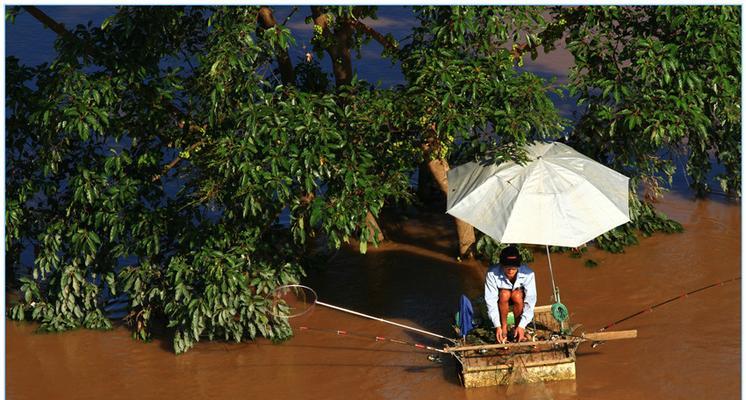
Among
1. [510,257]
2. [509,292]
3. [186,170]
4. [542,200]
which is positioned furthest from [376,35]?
[509,292]

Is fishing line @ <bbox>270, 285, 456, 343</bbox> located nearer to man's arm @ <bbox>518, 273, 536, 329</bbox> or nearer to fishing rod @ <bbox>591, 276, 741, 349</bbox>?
man's arm @ <bbox>518, 273, 536, 329</bbox>

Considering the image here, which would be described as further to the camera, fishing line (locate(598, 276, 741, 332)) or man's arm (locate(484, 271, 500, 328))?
fishing line (locate(598, 276, 741, 332))

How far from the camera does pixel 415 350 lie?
10.6 meters

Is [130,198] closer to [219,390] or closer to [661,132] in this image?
[219,390]

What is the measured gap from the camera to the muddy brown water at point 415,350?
1005cm

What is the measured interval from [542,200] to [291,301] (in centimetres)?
286

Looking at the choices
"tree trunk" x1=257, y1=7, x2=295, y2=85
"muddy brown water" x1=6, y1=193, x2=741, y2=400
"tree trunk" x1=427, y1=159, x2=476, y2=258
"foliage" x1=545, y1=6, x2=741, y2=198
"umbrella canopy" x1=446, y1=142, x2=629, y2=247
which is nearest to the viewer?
"umbrella canopy" x1=446, y1=142, x2=629, y2=247

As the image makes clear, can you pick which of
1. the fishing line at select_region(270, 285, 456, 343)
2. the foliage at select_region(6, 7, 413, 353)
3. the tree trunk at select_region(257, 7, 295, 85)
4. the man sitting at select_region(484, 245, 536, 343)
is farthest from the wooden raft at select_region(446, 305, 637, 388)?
the tree trunk at select_region(257, 7, 295, 85)

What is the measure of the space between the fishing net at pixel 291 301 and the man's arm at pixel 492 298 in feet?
5.17

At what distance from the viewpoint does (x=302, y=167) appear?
9.79 meters

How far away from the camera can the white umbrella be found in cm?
987

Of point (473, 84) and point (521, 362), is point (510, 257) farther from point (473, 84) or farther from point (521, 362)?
point (473, 84)

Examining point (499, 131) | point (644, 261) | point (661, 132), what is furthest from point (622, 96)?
point (644, 261)

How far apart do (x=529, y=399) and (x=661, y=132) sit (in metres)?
2.44
